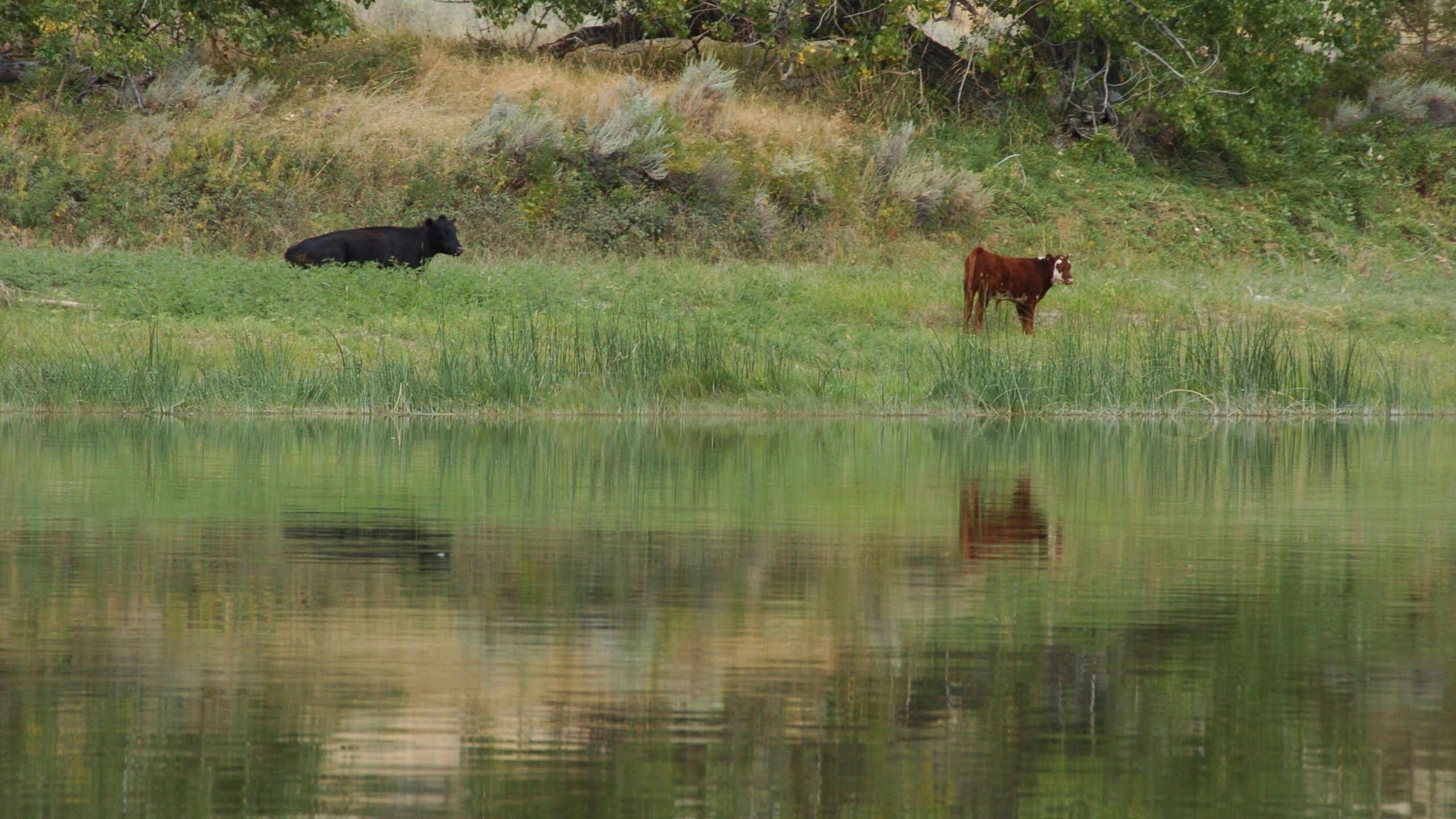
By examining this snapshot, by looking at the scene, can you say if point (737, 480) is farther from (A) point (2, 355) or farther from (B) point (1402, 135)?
(B) point (1402, 135)

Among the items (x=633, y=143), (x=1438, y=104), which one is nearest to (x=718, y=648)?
(x=633, y=143)

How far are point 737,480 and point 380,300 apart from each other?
10.7 meters

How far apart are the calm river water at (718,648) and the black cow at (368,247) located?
1161 cm

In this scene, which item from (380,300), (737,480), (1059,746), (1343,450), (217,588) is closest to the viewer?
(1059,746)

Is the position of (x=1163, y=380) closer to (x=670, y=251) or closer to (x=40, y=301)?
(x=670, y=251)

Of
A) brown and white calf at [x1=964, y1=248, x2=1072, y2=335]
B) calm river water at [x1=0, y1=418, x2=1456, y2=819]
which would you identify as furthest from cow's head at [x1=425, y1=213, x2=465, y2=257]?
calm river water at [x1=0, y1=418, x2=1456, y2=819]

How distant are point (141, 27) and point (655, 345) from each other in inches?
537

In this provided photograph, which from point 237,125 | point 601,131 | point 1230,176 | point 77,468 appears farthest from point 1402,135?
point 77,468

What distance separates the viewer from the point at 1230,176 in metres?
34.8

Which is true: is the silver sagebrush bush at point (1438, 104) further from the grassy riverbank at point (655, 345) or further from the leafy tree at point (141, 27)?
the leafy tree at point (141, 27)

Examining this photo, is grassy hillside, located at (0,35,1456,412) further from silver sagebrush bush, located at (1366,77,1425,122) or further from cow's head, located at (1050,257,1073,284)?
silver sagebrush bush, located at (1366,77,1425,122)

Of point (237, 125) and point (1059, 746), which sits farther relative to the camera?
point (237, 125)

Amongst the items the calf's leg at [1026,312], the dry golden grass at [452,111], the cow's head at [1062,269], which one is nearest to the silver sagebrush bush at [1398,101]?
the dry golden grass at [452,111]

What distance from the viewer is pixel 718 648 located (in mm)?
6230
